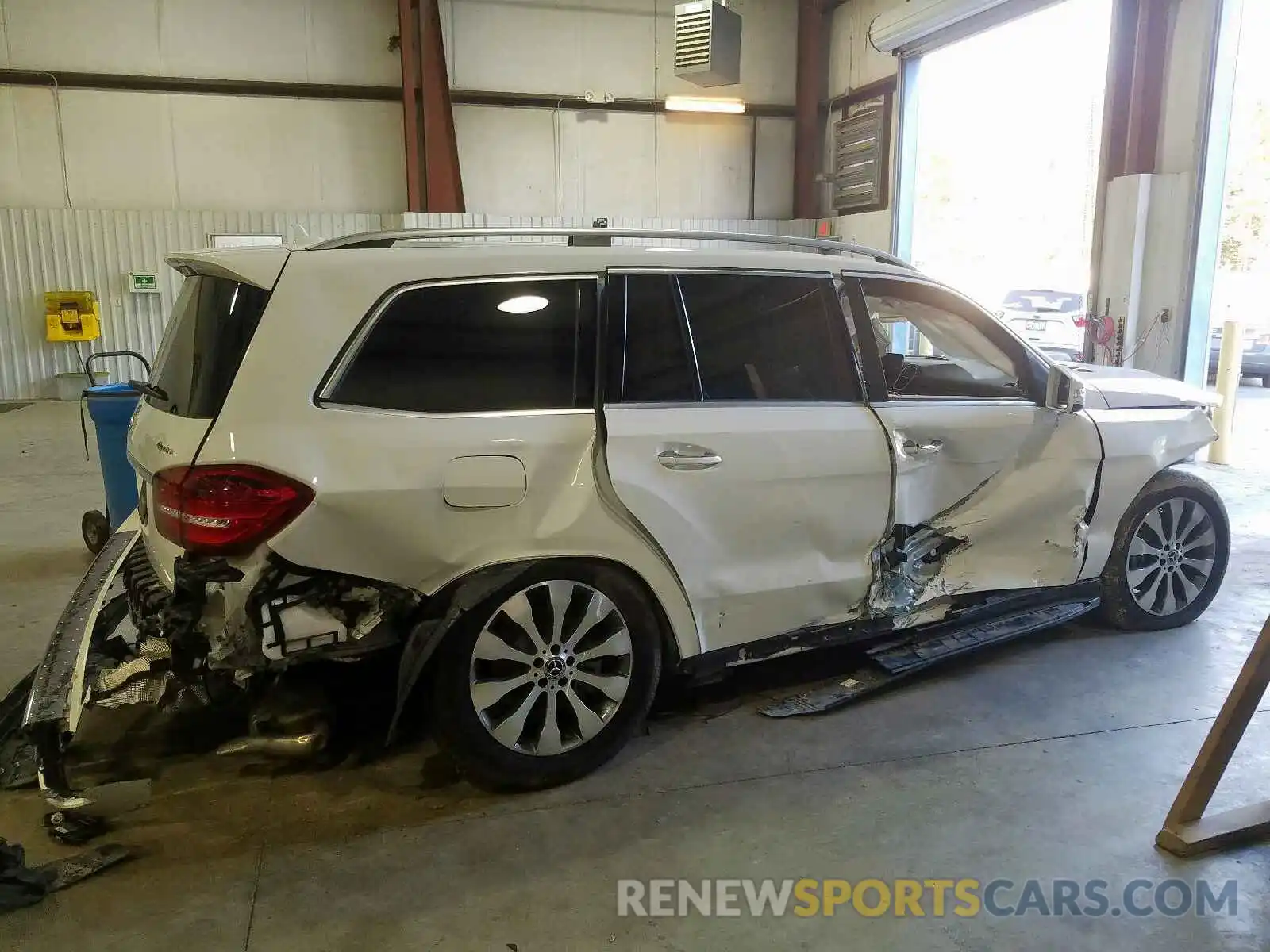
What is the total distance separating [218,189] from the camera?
11539 millimetres

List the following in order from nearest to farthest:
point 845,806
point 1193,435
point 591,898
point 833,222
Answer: point 591,898 → point 845,806 → point 1193,435 → point 833,222

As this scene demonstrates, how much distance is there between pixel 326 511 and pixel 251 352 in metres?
0.48

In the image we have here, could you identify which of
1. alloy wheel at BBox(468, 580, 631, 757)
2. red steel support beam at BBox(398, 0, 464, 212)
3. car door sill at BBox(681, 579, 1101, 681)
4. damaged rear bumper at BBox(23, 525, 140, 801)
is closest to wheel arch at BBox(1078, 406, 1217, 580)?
car door sill at BBox(681, 579, 1101, 681)

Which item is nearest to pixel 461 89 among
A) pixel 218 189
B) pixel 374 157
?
pixel 374 157

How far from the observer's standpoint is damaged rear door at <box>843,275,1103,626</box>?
3.26 meters

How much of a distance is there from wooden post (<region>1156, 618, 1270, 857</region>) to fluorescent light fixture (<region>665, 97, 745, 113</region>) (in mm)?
10879

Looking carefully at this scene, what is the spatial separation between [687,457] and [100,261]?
11245 millimetres

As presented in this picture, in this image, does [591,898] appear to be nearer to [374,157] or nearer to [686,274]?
[686,274]

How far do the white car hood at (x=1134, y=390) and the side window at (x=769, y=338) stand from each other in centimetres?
135

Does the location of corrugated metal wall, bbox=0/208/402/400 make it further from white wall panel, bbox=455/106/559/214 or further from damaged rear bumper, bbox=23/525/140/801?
damaged rear bumper, bbox=23/525/140/801

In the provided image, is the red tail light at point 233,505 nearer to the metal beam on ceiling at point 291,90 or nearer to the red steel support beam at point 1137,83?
the red steel support beam at point 1137,83

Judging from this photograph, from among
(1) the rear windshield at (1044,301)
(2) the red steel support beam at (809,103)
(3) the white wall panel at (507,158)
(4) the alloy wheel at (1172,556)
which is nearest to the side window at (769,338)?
(4) the alloy wheel at (1172,556)

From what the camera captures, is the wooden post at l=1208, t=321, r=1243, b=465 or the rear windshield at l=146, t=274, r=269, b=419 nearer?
the rear windshield at l=146, t=274, r=269, b=419

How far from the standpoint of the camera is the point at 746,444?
2881mm
